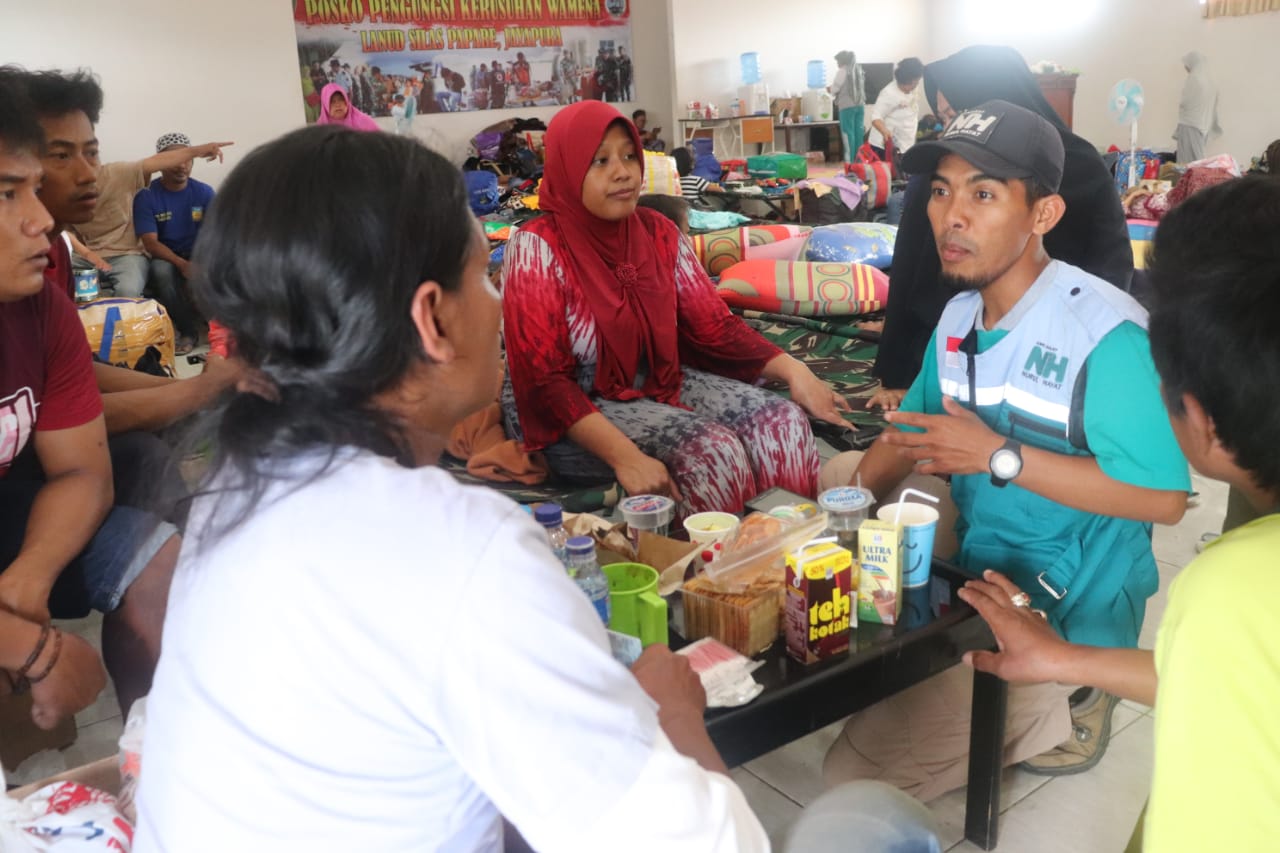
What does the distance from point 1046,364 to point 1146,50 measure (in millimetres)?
10540

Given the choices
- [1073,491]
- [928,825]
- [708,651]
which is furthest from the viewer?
[1073,491]

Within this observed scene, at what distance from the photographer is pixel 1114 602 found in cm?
171

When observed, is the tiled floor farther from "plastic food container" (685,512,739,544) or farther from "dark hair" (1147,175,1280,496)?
"dark hair" (1147,175,1280,496)

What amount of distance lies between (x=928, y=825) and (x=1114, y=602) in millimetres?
839

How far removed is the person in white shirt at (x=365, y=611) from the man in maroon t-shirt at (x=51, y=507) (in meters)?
0.85

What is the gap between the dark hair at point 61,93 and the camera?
2191 millimetres

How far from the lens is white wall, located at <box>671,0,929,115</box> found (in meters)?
10.4

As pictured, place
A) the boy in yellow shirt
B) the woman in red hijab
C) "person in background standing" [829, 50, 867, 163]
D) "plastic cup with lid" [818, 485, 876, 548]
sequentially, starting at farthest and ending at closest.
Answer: "person in background standing" [829, 50, 867, 163], the woman in red hijab, "plastic cup with lid" [818, 485, 876, 548], the boy in yellow shirt

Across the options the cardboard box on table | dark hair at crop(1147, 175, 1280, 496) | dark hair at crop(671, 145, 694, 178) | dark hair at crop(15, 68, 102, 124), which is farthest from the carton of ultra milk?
dark hair at crop(671, 145, 694, 178)

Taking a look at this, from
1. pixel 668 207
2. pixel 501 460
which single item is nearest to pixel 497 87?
pixel 668 207

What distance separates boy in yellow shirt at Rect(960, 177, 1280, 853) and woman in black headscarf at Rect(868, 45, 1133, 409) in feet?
4.36

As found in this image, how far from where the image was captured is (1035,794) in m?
1.80

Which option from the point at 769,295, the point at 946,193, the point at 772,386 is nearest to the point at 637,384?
the point at 772,386

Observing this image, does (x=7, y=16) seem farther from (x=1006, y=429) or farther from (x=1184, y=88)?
(x=1184, y=88)
